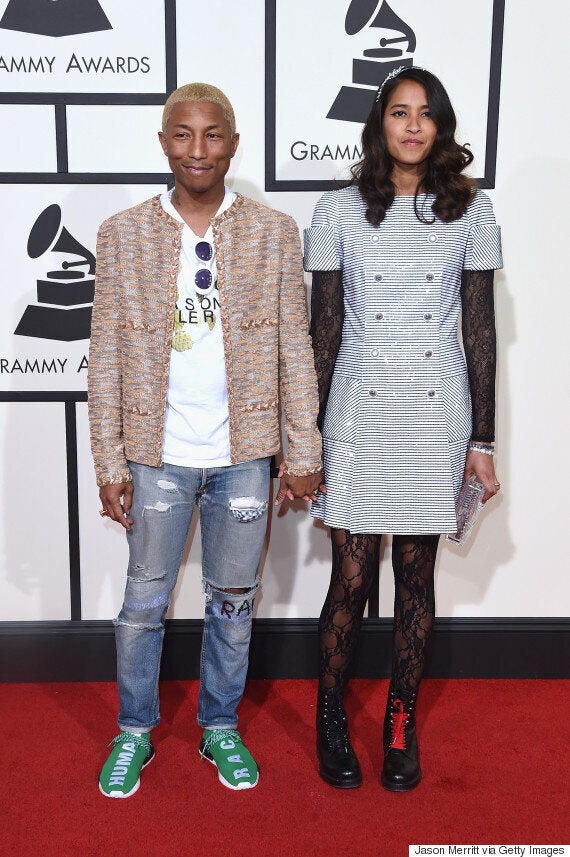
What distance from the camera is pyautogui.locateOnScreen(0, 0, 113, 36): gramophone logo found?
8.04ft

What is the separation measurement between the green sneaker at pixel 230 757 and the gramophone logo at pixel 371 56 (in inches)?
73.4

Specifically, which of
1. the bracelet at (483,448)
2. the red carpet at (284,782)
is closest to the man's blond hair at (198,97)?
the bracelet at (483,448)

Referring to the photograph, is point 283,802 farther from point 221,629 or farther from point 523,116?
point 523,116

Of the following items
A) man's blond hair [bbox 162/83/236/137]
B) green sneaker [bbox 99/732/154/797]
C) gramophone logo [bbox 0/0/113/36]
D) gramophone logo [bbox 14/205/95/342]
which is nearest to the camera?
man's blond hair [bbox 162/83/236/137]

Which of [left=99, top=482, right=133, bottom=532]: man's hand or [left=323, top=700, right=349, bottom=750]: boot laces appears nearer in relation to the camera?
[left=99, top=482, right=133, bottom=532]: man's hand

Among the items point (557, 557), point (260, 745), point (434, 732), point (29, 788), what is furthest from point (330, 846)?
point (557, 557)

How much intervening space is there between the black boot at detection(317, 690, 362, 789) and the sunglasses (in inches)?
44.3

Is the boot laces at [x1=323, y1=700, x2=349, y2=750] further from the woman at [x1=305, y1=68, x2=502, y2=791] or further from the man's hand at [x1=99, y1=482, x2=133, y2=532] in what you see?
the man's hand at [x1=99, y1=482, x2=133, y2=532]

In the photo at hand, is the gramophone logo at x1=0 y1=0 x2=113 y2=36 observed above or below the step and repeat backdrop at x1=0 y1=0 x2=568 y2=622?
above

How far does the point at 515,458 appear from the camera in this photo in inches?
109

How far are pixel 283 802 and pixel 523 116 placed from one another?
6.97 feet

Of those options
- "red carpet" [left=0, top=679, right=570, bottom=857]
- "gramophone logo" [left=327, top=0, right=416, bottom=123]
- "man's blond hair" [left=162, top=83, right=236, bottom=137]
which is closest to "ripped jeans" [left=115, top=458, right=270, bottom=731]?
"red carpet" [left=0, top=679, right=570, bottom=857]

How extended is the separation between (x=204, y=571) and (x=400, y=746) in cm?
71

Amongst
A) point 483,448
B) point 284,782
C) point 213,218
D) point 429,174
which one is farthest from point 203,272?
point 284,782
